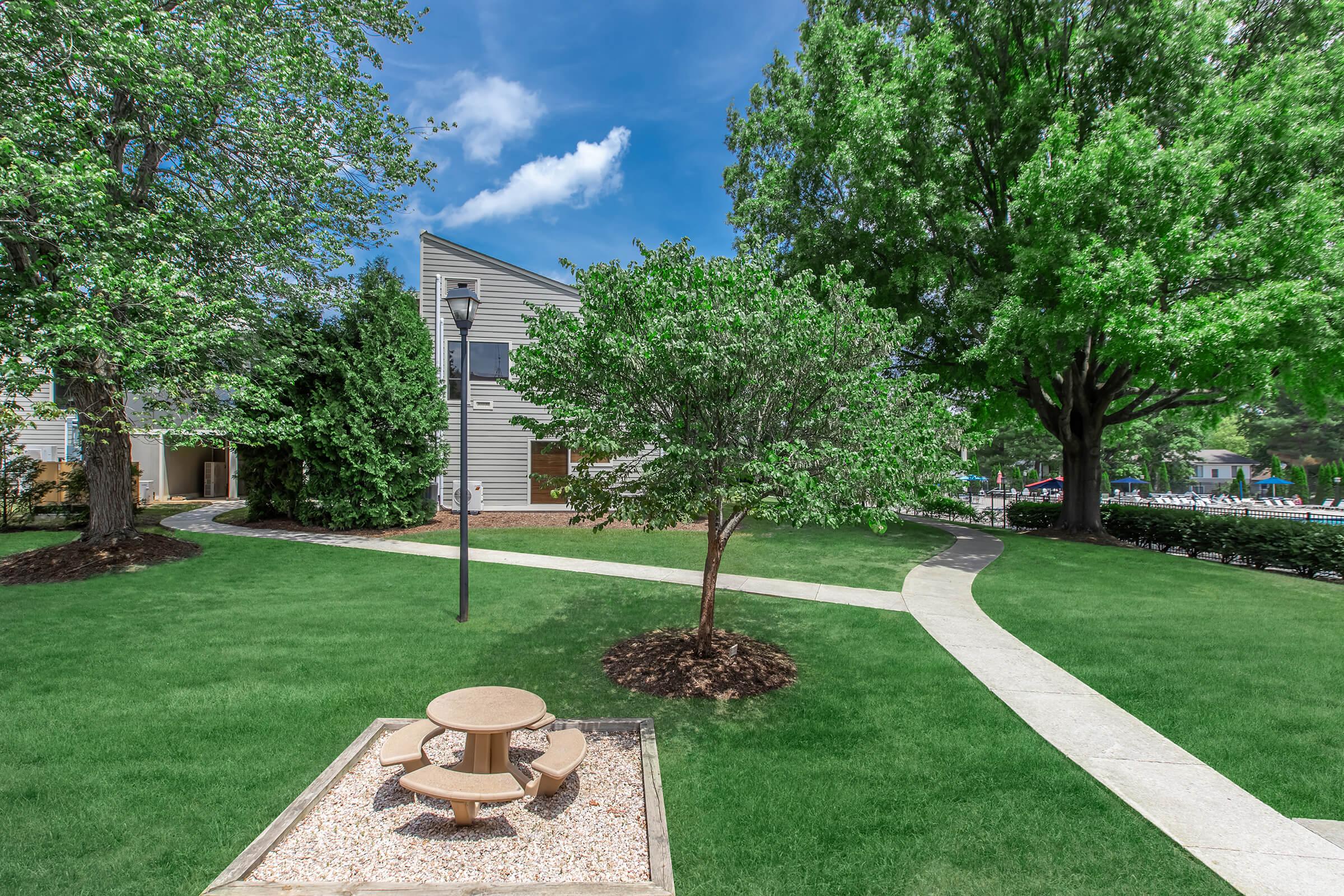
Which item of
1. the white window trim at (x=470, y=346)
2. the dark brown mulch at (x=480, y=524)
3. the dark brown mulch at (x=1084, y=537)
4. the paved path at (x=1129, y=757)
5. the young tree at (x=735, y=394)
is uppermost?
the white window trim at (x=470, y=346)

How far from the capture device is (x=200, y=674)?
6242 millimetres

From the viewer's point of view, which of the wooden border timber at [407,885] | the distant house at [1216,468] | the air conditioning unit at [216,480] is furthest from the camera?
the distant house at [1216,468]

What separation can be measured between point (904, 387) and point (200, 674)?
7727 mm

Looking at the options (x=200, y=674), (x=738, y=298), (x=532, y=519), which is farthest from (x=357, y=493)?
(x=738, y=298)

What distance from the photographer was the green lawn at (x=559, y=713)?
11.6 feet

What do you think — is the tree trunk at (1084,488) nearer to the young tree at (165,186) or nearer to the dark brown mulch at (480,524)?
the dark brown mulch at (480,524)

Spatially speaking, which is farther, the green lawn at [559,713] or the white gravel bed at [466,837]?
the green lawn at [559,713]

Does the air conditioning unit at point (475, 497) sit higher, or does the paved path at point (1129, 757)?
the air conditioning unit at point (475, 497)

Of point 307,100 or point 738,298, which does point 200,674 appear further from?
point 307,100

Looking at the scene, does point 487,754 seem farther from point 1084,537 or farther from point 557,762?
point 1084,537

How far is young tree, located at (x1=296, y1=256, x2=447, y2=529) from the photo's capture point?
1498 cm

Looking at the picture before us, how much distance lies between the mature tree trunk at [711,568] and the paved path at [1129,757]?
116 inches

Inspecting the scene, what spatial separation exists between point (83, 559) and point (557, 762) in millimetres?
12101

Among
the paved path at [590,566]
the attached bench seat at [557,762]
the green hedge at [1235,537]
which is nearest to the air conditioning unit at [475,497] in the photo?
the paved path at [590,566]
